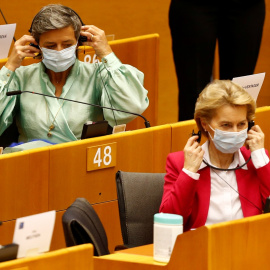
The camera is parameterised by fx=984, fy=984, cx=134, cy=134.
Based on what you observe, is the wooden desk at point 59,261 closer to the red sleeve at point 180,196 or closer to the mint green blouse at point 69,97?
the red sleeve at point 180,196

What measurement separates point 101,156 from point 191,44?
1.65m

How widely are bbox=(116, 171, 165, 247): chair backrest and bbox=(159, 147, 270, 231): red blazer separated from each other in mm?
155

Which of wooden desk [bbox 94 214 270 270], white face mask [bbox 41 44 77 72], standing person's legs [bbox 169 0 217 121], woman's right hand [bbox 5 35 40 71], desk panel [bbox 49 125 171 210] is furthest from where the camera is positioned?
standing person's legs [bbox 169 0 217 121]

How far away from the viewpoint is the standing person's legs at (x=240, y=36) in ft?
20.0

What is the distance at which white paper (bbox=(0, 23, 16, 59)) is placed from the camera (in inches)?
229

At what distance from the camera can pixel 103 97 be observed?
5.03 metres

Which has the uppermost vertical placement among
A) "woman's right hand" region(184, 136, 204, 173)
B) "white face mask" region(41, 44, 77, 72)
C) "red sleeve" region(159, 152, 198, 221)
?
"white face mask" region(41, 44, 77, 72)

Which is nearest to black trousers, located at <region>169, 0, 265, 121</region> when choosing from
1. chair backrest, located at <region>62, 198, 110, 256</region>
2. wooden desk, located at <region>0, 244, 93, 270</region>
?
chair backrest, located at <region>62, 198, 110, 256</region>

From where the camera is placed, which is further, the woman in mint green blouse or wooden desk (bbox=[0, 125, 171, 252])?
the woman in mint green blouse

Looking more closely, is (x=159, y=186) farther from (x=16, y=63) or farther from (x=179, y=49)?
(x=179, y=49)

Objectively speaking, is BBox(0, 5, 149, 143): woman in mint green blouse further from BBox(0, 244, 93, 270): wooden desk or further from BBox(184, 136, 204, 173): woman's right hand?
BBox(0, 244, 93, 270): wooden desk

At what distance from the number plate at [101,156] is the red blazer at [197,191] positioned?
1.95 ft

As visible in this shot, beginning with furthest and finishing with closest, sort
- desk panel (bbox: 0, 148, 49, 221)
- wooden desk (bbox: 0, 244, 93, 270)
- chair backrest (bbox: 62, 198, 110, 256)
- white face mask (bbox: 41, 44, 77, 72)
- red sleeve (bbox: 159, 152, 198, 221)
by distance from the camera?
white face mask (bbox: 41, 44, 77, 72), desk panel (bbox: 0, 148, 49, 221), red sleeve (bbox: 159, 152, 198, 221), chair backrest (bbox: 62, 198, 110, 256), wooden desk (bbox: 0, 244, 93, 270)

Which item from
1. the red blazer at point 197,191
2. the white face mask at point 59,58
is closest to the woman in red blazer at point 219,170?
the red blazer at point 197,191
